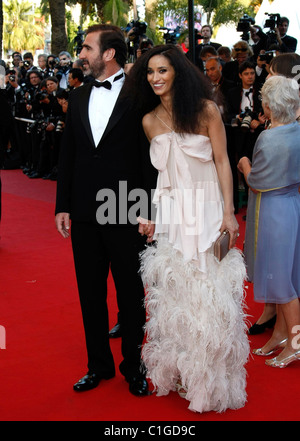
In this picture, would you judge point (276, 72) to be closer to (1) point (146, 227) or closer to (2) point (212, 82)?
(2) point (212, 82)

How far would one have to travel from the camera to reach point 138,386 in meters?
3.21

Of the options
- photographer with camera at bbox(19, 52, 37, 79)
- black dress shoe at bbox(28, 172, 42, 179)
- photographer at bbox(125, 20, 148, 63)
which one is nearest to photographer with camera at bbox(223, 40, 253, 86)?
photographer at bbox(125, 20, 148, 63)

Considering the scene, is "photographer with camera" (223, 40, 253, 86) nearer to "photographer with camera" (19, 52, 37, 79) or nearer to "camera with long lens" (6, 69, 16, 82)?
"camera with long lens" (6, 69, 16, 82)

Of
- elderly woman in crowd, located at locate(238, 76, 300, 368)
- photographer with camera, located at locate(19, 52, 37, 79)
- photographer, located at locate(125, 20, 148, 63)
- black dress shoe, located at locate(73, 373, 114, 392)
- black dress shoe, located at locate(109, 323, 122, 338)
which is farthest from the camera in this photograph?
photographer with camera, located at locate(19, 52, 37, 79)

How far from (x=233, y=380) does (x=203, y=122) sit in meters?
1.23

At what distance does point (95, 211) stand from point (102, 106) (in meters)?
0.53

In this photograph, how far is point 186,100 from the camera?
2857 mm

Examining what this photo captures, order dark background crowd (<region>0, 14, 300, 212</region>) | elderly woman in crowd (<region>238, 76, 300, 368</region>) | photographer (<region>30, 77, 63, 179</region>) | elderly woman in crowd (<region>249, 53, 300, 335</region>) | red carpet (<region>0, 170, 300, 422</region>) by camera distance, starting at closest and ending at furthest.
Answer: red carpet (<region>0, 170, 300, 422</region>)
elderly woman in crowd (<region>238, 76, 300, 368</region>)
elderly woman in crowd (<region>249, 53, 300, 335</region>)
dark background crowd (<region>0, 14, 300, 212</region>)
photographer (<region>30, 77, 63, 179</region>)

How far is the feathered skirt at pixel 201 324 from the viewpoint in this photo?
9.52ft

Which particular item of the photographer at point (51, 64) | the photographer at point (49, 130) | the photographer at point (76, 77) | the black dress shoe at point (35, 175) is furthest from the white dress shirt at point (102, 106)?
the photographer at point (51, 64)

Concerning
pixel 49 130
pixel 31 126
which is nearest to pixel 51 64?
pixel 31 126

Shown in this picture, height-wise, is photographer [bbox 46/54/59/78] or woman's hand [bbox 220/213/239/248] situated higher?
photographer [bbox 46/54/59/78]

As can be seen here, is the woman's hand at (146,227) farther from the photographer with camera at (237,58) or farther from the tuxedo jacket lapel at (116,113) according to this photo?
the photographer with camera at (237,58)

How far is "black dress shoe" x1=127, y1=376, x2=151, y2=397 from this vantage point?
3.19 metres
